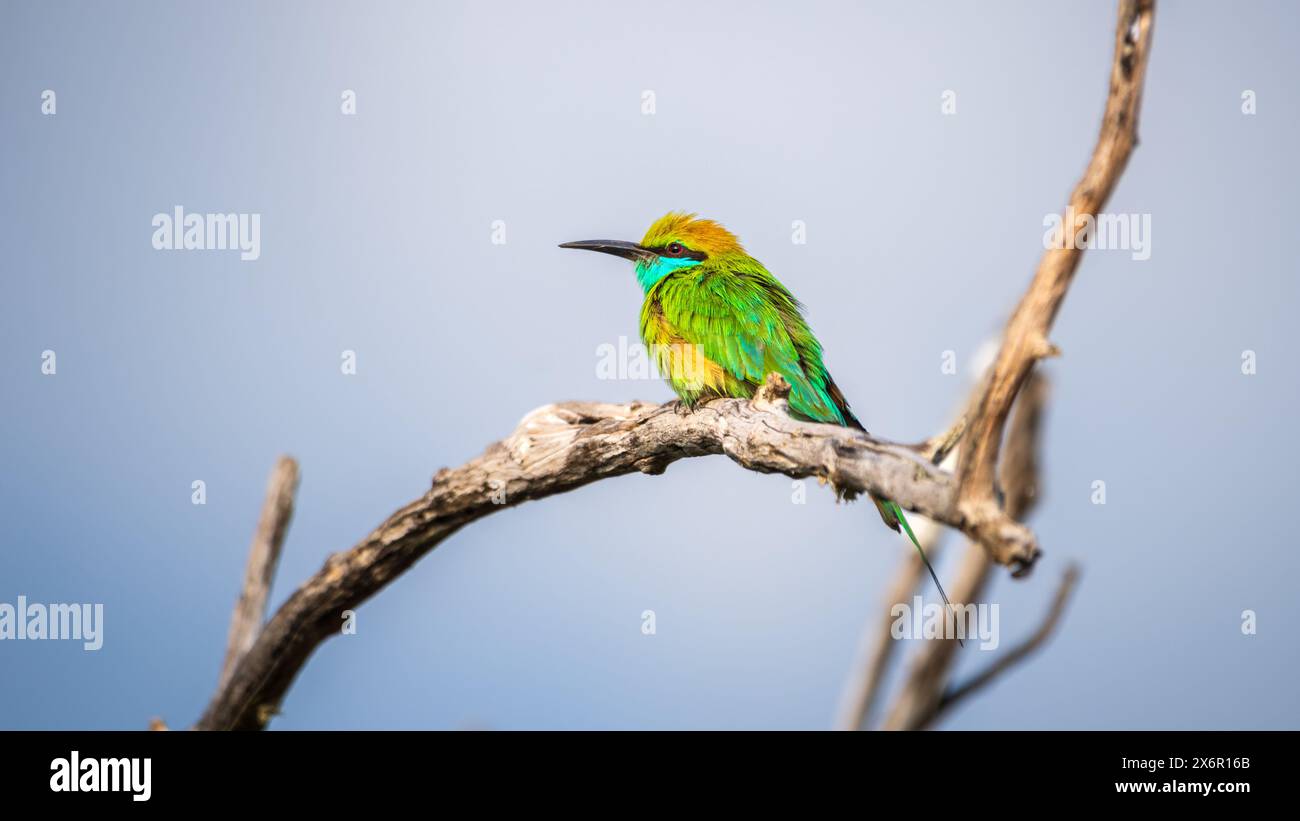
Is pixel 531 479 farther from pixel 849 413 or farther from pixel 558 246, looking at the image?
pixel 558 246

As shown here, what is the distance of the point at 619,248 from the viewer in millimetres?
5766

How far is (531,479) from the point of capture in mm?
4469

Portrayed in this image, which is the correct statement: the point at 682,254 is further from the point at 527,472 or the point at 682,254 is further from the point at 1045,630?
the point at 1045,630

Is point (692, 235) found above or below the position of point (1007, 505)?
above

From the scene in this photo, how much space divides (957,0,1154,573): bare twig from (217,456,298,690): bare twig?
3.95 m

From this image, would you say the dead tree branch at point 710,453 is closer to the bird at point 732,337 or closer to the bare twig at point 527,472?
the bare twig at point 527,472

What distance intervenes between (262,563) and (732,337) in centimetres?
277

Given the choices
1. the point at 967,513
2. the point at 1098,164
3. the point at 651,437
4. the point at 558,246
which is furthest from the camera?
the point at 558,246

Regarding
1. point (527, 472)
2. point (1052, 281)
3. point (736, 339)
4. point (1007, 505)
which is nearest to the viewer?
point (1052, 281)

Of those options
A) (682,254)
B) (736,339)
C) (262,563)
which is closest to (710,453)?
(736,339)

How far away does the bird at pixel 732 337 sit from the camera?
4.61 m
